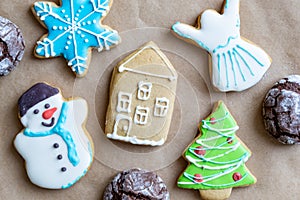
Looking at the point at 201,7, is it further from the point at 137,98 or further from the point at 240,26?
the point at 137,98

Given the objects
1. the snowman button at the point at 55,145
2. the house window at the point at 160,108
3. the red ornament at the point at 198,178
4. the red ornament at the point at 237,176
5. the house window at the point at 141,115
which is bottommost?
the red ornament at the point at 198,178

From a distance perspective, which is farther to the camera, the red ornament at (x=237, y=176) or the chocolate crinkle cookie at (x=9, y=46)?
the red ornament at (x=237, y=176)

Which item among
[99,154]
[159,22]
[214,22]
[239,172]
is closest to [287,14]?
[214,22]

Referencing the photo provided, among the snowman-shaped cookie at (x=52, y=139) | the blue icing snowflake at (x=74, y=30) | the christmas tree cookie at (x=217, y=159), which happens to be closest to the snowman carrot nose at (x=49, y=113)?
the snowman-shaped cookie at (x=52, y=139)

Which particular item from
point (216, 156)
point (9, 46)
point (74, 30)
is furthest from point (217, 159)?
point (9, 46)

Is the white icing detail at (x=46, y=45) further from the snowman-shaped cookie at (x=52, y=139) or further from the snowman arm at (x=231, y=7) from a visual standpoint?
the snowman arm at (x=231, y=7)
